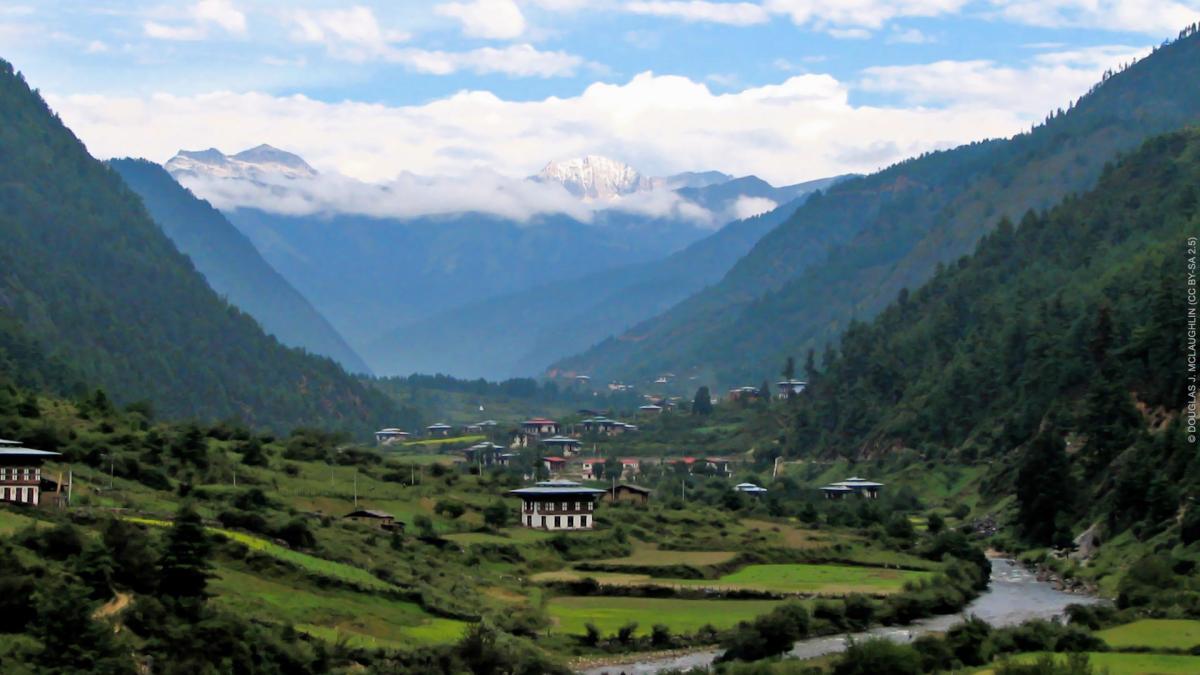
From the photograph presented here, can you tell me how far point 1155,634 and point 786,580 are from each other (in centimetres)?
3126

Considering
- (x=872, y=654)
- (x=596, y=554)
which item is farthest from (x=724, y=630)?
(x=596, y=554)

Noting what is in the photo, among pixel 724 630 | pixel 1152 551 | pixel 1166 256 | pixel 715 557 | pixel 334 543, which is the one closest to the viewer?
pixel 724 630

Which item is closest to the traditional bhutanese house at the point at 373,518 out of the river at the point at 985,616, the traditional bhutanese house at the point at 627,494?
the river at the point at 985,616

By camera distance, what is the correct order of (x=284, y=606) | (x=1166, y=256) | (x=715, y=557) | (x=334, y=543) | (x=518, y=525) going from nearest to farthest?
1. (x=284, y=606)
2. (x=334, y=543)
3. (x=715, y=557)
4. (x=518, y=525)
5. (x=1166, y=256)

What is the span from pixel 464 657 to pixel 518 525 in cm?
4919

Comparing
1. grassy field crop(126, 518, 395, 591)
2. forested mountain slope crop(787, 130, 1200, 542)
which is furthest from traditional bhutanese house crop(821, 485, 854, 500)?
grassy field crop(126, 518, 395, 591)

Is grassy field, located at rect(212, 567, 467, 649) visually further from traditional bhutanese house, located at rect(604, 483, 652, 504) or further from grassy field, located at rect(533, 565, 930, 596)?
traditional bhutanese house, located at rect(604, 483, 652, 504)

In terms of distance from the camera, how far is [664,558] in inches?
4459

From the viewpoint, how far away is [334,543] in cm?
9688

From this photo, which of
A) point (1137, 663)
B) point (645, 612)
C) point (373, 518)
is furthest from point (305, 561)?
point (1137, 663)

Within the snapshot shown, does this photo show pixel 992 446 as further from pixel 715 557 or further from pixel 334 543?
pixel 334 543

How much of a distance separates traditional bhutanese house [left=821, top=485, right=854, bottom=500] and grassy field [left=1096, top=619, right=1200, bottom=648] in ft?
268

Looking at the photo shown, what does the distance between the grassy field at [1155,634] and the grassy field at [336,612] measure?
1043 inches

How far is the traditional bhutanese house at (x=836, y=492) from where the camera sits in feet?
543
